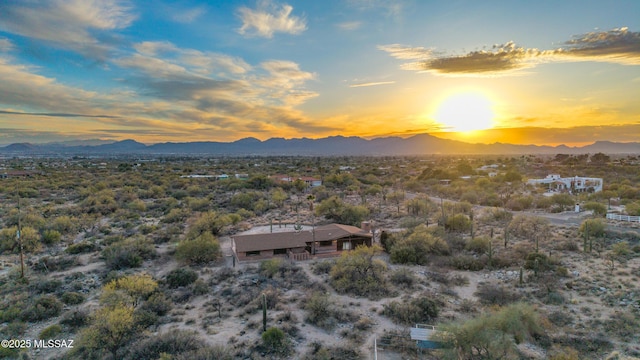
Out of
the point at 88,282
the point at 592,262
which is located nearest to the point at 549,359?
the point at 592,262

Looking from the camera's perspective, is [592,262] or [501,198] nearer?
[592,262]

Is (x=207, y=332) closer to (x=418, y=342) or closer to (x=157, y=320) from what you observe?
(x=157, y=320)

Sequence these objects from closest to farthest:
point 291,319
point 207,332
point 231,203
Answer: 1. point 207,332
2. point 291,319
3. point 231,203

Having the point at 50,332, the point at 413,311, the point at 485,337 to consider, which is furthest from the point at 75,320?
the point at 485,337

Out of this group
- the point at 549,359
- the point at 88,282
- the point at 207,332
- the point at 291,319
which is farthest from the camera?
the point at 88,282

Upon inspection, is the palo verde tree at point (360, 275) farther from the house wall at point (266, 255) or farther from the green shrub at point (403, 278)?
the house wall at point (266, 255)

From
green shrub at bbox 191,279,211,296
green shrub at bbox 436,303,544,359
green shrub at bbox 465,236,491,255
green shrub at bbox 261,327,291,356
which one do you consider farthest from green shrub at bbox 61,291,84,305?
green shrub at bbox 465,236,491,255

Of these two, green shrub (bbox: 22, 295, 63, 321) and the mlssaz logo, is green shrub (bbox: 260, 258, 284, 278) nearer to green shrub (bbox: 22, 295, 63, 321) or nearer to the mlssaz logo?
the mlssaz logo
